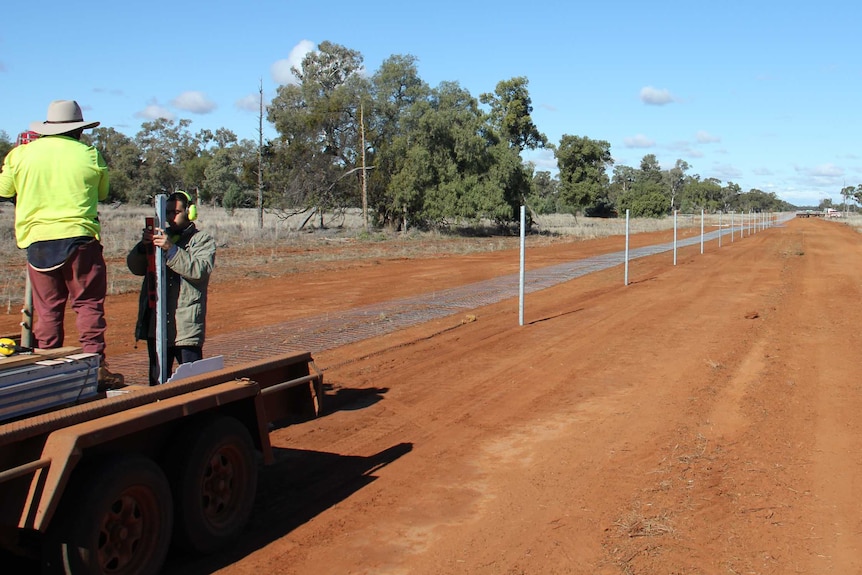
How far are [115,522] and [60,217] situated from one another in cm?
183

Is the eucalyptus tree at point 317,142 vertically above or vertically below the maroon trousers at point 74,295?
above

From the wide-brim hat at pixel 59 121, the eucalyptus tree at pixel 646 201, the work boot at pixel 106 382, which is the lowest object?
the work boot at pixel 106 382

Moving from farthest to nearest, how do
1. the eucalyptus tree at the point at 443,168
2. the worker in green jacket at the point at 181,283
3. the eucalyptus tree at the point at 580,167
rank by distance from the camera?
1. the eucalyptus tree at the point at 580,167
2. the eucalyptus tree at the point at 443,168
3. the worker in green jacket at the point at 181,283

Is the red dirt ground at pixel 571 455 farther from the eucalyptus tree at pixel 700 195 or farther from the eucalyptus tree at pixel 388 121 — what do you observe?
the eucalyptus tree at pixel 700 195

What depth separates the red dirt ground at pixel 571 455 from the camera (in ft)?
14.5

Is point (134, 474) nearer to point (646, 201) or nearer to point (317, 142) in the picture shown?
point (317, 142)

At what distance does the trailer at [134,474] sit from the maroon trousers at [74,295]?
451 millimetres

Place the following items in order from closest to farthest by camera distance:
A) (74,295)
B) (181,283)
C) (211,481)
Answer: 1. (211,481)
2. (74,295)
3. (181,283)

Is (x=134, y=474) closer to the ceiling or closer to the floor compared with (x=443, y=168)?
closer to the floor

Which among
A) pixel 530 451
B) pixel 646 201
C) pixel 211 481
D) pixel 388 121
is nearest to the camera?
pixel 211 481

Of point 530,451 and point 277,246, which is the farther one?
point 277,246

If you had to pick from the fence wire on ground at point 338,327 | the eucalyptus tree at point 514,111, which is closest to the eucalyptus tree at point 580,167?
the eucalyptus tree at point 514,111

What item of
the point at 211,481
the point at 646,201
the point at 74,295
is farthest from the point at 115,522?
the point at 646,201

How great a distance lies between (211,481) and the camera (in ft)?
14.3
